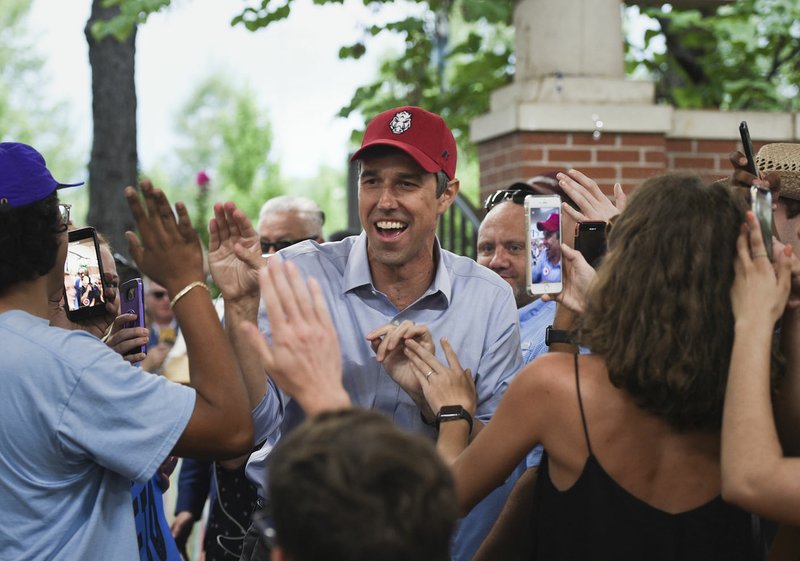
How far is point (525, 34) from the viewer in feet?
22.3

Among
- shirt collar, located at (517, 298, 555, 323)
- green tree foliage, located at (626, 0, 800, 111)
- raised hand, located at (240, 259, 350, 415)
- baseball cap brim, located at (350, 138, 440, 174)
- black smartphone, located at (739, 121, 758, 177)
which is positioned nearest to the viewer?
raised hand, located at (240, 259, 350, 415)

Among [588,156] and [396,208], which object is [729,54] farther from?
[396,208]

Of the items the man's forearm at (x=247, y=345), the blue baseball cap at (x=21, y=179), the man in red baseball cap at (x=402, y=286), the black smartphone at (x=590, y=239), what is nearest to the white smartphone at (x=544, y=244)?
the black smartphone at (x=590, y=239)

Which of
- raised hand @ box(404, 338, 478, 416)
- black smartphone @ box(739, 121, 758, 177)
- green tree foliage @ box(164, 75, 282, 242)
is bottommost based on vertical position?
green tree foliage @ box(164, 75, 282, 242)

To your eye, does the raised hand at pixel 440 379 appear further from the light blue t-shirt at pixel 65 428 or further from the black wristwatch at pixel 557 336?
the light blue t-shirt at pixel 65 428

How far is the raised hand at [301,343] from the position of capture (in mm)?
2035

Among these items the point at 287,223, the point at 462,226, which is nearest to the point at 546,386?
the point at 287,223

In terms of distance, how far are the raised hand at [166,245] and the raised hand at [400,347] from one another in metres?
0.64

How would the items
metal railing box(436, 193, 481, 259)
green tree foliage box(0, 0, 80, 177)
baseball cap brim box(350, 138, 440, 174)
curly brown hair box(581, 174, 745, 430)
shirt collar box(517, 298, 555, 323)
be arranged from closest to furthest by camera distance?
curly brown hair box(581, 174, 745, 430) < baseball cap brim box(350, 138, 440, 174) < shirt collar box(517, 298, 555, 323) < metal railing box(436, 193, 481, 259) < green tree foliage box(0, 0, 80, 177)

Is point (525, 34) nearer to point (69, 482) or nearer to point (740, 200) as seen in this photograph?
point (740, 200)

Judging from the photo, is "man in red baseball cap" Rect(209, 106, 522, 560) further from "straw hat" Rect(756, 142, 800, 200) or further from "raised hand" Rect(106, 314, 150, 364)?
"straw hat" Rect(756, 142, 800, 200)

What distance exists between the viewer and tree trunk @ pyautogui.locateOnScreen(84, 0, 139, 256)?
10445 millimetres

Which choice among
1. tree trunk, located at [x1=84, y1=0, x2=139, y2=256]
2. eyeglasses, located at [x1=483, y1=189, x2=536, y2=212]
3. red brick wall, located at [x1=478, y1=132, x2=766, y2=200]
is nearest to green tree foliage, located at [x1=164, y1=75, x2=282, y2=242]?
tree trunk, located at [x1=84, y1=0, x2=139, y2=256]

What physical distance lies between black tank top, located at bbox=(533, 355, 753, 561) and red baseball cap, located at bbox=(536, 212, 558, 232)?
2.43 ft
